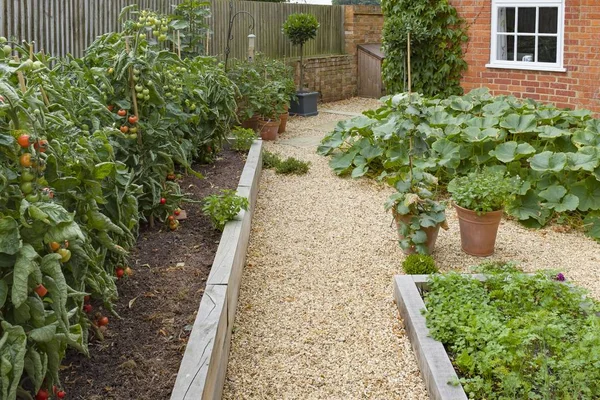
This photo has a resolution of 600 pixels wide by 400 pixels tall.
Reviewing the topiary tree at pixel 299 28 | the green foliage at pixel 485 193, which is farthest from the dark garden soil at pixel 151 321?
the topiary tree at pixel 299 28

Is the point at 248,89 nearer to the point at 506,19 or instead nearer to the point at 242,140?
the point at 242,140

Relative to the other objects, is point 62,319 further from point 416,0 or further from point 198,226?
point 416,0

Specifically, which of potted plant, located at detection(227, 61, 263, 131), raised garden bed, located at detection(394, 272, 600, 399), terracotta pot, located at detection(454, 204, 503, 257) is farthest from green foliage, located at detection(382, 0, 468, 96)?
raised garden bed, located at detection(394, 272, 600, 399)

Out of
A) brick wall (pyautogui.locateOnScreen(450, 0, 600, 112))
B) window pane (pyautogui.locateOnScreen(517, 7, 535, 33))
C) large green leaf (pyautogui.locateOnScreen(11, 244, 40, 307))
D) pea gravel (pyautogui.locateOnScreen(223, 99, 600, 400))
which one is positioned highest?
window pane (pyautogui.locateOnScreen(517, 7, 535, 33))

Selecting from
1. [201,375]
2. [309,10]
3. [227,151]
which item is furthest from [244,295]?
[309,10]

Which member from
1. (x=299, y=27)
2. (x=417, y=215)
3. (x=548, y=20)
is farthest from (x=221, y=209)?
(x=299, y=27)

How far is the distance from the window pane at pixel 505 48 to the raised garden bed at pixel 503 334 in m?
5.87

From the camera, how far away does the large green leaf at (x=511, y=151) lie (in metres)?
6.08

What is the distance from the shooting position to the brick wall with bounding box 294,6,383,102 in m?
14.0

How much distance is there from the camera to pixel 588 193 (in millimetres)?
5797

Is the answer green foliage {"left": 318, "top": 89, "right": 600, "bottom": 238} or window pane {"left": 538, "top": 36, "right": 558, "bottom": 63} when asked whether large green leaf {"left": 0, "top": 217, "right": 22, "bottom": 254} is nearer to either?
green foliage {"left": 318, "top": 89, "right": 600, "bottom": 238}

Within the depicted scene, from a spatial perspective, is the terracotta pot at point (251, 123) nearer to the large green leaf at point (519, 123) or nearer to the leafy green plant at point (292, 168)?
the leafy green plant at point (292, 168)

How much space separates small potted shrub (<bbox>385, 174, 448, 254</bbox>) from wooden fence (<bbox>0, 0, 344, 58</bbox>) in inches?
148

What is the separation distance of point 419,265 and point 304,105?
8.13 m
